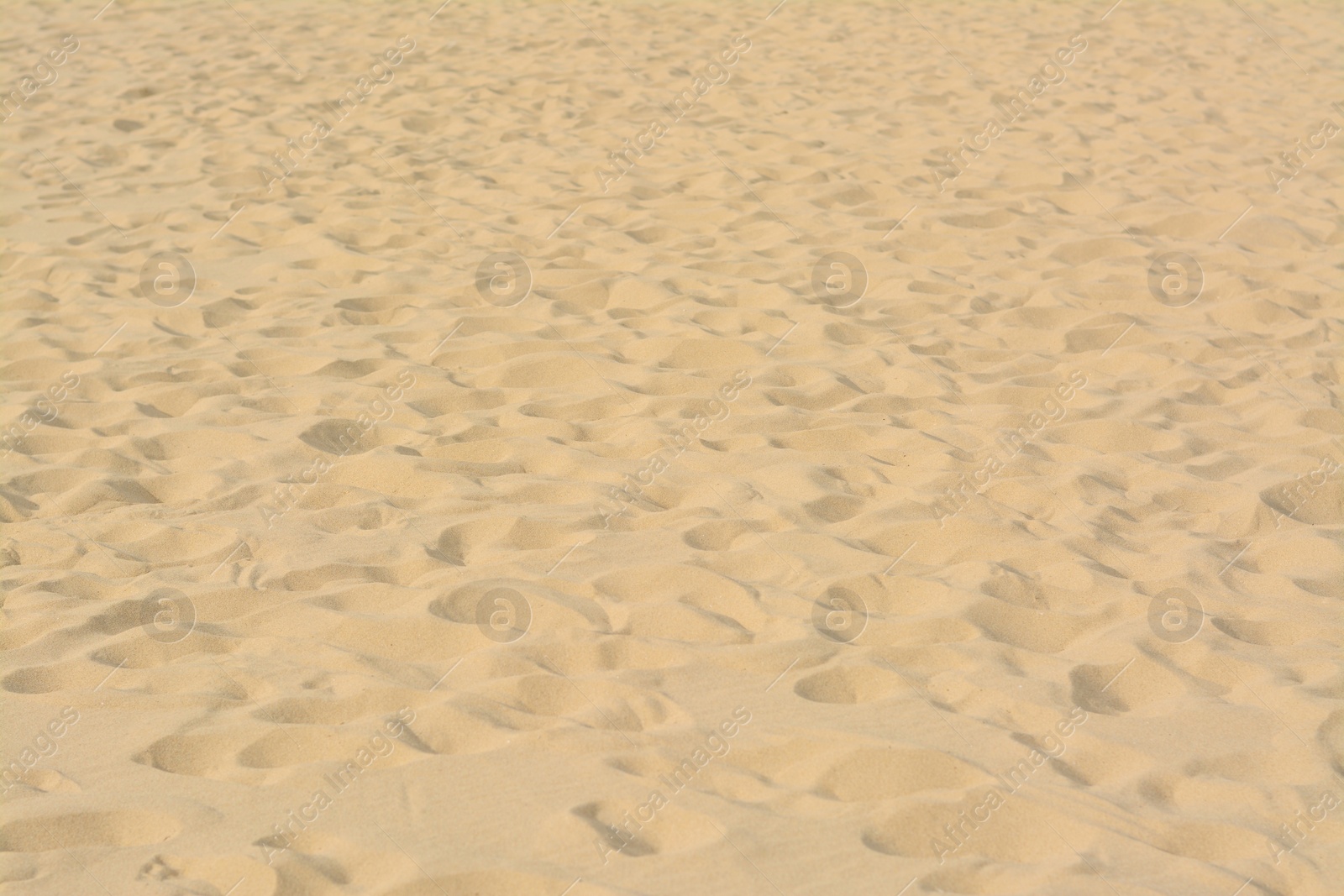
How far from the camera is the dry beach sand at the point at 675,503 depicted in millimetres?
2383

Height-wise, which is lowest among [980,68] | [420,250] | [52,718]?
[980,68]

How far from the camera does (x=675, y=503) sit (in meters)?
3.62

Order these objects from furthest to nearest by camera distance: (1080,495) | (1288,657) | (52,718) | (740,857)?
(1080,495) → (1288,657) → (52,718) → (740,857)

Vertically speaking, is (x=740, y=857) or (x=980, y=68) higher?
(x=740, y=857)

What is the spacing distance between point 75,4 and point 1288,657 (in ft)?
39.0

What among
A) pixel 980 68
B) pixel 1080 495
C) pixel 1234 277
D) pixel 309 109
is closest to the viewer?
pixel 1080 495

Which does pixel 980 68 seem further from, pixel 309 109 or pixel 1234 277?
→ pixel 309 109

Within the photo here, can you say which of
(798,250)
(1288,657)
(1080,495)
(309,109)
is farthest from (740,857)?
(309,109)

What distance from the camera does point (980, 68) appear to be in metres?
8.66

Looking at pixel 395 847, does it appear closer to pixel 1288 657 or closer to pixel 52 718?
pixel 52 718

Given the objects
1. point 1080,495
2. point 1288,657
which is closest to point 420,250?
point 1080,495

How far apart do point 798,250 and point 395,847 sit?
12.8 feet

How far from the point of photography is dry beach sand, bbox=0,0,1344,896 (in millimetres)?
2383

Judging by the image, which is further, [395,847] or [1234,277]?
[1234,277]
